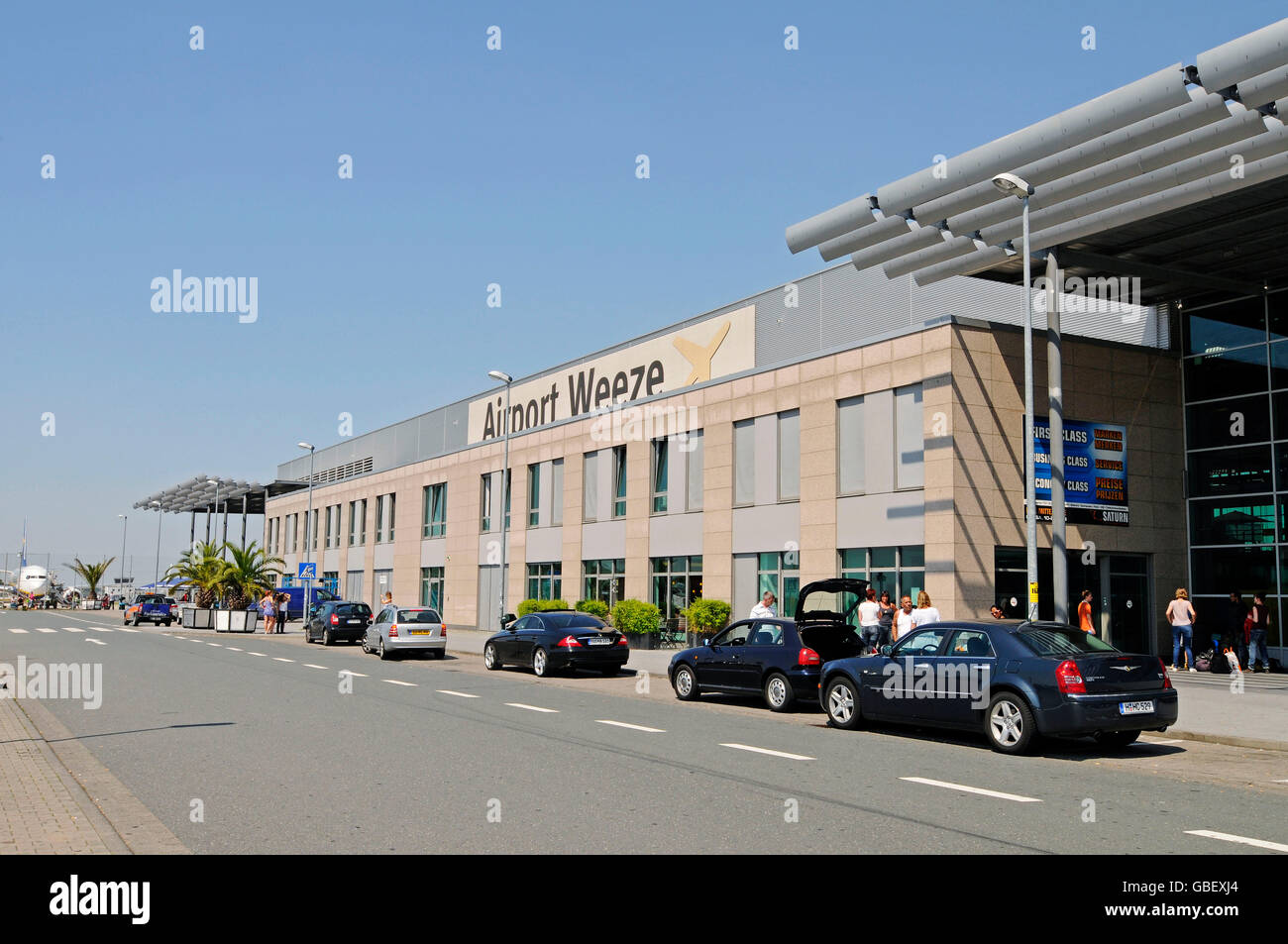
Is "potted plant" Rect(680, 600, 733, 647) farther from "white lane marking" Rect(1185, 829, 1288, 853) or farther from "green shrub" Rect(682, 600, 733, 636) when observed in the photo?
"white lane marking" Rect(1185, 829, 1288, 853)

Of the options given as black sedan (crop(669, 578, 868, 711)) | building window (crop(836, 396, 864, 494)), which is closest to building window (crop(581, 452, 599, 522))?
building window (crop(836, 396, 864, 494))

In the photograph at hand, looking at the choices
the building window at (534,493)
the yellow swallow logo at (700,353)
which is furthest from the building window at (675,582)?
the building window at (534,493)

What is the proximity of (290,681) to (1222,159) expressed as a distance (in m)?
18.8

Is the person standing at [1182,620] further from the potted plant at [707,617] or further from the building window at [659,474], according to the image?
the building window at [659,474]

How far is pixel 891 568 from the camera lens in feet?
85.0

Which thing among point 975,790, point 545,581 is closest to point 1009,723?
point 975,790

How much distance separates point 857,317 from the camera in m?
29.9

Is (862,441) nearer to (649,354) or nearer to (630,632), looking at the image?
(630,632)

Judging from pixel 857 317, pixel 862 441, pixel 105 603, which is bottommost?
pixel 105 603

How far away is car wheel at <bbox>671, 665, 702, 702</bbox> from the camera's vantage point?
1834cm

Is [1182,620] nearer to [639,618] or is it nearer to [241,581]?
[639,618]

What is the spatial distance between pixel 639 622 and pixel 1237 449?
1640cm

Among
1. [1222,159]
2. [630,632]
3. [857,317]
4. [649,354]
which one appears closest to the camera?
[1222,159]
